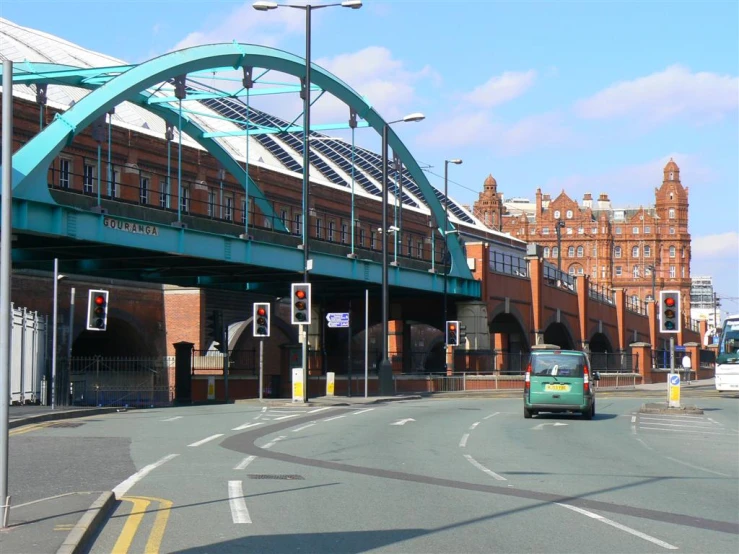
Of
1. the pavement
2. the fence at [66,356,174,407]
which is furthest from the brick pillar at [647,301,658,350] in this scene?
the pavement

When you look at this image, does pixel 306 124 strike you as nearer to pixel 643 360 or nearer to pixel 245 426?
pixel 245 426

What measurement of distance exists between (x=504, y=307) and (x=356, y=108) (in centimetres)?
2112

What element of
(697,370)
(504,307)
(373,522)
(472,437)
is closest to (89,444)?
(472,437)

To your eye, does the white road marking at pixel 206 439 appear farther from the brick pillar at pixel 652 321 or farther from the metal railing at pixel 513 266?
the brick pillar at pixel 652 321

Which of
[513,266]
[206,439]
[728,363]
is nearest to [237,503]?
[206,439]

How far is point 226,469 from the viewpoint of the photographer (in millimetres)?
15164

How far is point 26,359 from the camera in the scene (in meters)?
33.4

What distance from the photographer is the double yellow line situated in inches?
353

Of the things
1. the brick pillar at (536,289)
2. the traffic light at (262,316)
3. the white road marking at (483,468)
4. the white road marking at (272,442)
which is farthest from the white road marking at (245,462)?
the brick pillar at (536,289)

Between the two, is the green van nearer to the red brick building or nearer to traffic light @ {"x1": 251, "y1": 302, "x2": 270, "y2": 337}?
traffic light @ {"x1": 251, "y1": 302, "x2": 270, "y2": 337}

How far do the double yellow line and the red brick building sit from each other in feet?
522

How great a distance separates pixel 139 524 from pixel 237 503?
65.0 inches

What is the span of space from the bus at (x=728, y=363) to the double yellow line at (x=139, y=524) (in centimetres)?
4048

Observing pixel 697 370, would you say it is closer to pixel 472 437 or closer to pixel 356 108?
pixel 356 108
